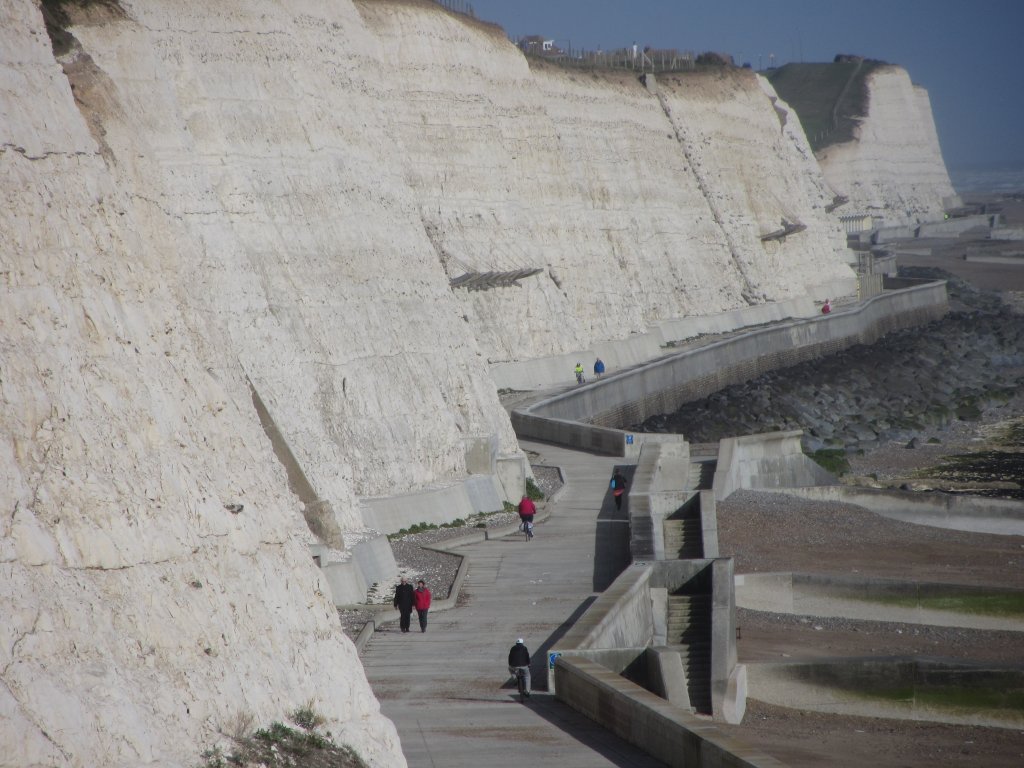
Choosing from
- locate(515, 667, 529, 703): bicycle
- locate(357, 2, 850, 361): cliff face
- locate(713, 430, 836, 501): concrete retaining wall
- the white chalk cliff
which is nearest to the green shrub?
locate(713, 430, 836, 501): concrete retaining wall

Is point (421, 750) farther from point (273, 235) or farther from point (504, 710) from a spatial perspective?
point (273, 235)

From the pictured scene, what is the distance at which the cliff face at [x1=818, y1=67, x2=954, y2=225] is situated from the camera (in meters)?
124

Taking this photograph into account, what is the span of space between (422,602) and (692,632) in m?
4.44

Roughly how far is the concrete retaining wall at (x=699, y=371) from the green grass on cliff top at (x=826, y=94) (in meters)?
56.6

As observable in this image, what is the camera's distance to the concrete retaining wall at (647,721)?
12.1m

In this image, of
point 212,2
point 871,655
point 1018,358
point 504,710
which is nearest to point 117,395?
point 504,710

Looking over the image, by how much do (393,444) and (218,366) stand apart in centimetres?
1217

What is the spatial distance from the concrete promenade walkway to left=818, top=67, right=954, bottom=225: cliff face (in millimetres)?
99042

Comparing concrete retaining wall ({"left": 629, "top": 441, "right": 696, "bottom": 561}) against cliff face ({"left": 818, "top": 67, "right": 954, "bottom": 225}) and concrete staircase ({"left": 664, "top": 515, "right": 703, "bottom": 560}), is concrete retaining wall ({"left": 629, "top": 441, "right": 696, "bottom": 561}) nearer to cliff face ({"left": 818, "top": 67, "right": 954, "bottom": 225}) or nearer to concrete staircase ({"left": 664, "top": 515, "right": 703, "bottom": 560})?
concrete staircase ({"left": 664, "top": 515, "right": 703, "bottom": 560})

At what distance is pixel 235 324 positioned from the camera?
20.2m

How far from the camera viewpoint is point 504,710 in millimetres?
15211

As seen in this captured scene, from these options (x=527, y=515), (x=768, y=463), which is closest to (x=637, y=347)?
(x=768, y=463)

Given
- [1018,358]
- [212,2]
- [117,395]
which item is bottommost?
[1018,358]

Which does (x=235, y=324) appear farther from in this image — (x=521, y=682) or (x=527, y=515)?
A: (x=521, y=682)
